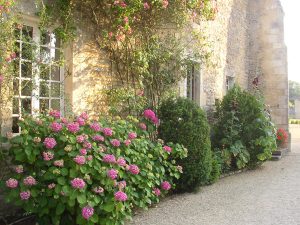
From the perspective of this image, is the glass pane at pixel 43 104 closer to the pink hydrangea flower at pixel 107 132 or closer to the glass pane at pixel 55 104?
the glass pane at pixel 55 104

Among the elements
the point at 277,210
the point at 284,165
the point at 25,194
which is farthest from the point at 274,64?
the point at 25,194

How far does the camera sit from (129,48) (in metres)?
6.47

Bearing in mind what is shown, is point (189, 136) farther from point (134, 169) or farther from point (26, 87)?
point (26, 87)

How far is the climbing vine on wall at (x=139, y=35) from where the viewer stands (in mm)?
5648

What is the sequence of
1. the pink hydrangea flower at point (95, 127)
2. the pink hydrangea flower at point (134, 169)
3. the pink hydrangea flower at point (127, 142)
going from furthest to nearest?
the pink hydrangea flower at point (127, 142), the pink hydrangea flower at point (134, 169), the pink hydrangea flower at point (95, 127)

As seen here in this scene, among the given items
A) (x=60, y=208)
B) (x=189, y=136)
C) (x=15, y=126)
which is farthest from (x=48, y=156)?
(x=189, y=136)

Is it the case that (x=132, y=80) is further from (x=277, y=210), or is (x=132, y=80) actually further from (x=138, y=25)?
(x=277, y=210)

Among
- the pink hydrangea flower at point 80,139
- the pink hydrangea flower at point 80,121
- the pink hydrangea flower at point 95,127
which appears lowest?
the pink hydrangea flower at point 80,139

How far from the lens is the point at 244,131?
29.1ft

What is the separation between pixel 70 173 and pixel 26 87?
6.29 ft

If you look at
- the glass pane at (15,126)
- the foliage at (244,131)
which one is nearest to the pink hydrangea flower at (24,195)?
the glass pane at (15,126)

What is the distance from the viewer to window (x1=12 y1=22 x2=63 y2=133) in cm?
481

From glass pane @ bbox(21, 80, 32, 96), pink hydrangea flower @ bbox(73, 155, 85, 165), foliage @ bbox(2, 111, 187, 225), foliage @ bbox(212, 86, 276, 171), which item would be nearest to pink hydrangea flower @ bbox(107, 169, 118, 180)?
foliage @ bbox(2, 111, 187, 225)

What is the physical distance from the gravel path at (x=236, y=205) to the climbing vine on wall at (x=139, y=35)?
6.30 ft
